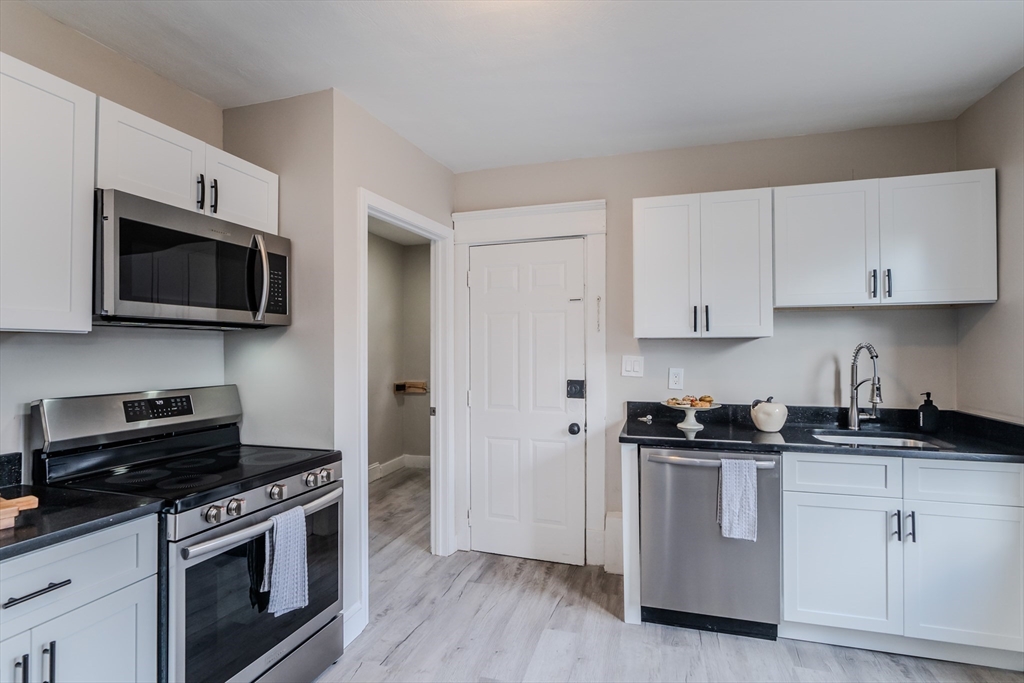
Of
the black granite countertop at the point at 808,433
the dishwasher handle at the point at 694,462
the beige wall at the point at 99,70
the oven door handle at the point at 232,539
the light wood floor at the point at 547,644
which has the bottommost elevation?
the light wood floor at the point at 547,644

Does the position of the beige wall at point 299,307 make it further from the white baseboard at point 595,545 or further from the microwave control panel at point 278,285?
the white baseboard at point 595,545

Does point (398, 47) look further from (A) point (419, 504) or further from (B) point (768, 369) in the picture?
(A) point (419, 504)

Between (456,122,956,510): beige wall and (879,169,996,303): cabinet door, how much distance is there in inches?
12.7

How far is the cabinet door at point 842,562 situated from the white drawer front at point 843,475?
3cm

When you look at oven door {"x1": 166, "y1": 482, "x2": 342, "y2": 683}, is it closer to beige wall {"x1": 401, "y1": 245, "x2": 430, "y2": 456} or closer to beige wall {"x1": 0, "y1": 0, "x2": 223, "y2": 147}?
beige wall {"x1": 0, "y1": 0, "x2": 223, "y2": 147}

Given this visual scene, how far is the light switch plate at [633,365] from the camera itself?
316 cm

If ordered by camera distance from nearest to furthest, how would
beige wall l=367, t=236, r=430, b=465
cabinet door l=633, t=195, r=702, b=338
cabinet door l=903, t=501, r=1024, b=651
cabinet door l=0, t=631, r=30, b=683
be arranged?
cabinet door l=0, t=631, r=30, b=683 → cabinet door l=903, t=501, r=1024, b=651 → cabinet door l=633, t=195, r=702, b=338 → beige wall l=367, t=236, r=430, b=465

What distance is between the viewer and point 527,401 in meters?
3.33

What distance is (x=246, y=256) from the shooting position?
2.18 metres

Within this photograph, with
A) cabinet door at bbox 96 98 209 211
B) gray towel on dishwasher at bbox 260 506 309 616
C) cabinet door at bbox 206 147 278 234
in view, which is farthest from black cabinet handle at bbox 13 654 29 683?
cabinet door at bbox 206 147 278 234

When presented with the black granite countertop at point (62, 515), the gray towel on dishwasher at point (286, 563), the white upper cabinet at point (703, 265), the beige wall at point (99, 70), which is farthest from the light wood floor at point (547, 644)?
the beige wall at point (99, 70)

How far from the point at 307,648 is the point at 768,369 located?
2.65 meters

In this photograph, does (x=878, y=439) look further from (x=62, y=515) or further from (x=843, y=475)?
(x=62, y=515)

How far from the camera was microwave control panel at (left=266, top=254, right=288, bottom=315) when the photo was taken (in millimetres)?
2262
